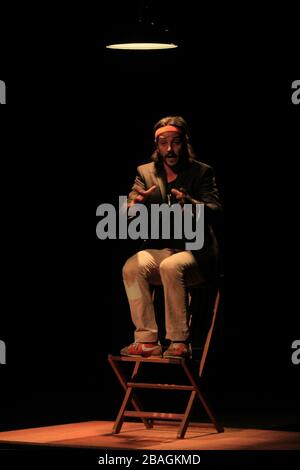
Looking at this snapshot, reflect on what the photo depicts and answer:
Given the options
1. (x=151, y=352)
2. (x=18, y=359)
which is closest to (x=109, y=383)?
(x=18, y=359)

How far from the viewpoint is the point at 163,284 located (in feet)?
25.6

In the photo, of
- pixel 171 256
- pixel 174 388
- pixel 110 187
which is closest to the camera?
pixel 174 388

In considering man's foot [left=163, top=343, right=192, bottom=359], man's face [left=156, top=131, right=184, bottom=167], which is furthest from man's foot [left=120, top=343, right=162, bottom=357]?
man's face [left=156, top=131, right=184, bottom=167]

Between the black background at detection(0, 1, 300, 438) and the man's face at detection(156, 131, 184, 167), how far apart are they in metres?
1.60

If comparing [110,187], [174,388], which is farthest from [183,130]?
[110,187]

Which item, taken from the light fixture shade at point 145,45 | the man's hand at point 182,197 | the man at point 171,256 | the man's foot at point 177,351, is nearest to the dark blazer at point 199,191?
the man at point 171,256

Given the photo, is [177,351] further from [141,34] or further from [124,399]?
[141,34]

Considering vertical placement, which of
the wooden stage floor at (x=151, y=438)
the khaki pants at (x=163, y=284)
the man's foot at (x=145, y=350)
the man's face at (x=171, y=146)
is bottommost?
the wooden stage floor at (x=151, y=438)

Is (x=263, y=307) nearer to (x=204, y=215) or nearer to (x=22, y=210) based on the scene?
(x=22, y=210)

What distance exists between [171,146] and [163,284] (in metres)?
0.81

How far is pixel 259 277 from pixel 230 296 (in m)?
0.26

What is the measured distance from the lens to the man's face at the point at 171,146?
7.99 meters

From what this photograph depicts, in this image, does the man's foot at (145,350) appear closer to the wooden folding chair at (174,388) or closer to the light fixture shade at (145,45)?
the wooden folding chair at (174,388)

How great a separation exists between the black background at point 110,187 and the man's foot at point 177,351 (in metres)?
1.70
